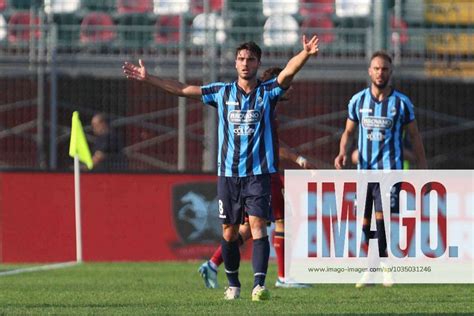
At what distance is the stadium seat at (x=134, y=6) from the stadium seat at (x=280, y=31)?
5.78 feet

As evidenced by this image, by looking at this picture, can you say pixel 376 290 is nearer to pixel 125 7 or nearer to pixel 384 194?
pixel 384 194

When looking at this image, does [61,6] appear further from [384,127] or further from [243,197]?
[243,197]

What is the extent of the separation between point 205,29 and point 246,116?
299 inches

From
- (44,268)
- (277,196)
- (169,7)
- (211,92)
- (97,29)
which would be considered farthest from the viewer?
(169,7)

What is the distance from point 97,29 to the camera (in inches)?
701

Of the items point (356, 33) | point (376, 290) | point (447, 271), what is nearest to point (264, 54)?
point (356, 33)

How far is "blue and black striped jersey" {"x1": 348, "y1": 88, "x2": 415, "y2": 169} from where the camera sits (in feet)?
39.4

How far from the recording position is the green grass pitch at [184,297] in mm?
8766

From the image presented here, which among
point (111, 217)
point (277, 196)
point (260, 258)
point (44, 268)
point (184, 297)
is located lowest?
point (44, 268)

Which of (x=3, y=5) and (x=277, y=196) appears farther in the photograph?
(x=3, y=5)

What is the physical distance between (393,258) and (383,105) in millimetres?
1478

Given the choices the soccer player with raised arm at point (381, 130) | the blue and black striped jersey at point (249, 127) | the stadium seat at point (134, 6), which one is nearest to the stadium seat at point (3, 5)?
the stadium seat at point (134, 6)

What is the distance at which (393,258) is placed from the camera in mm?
12250

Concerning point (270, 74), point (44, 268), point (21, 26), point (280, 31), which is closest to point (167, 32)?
point (280, 31)
